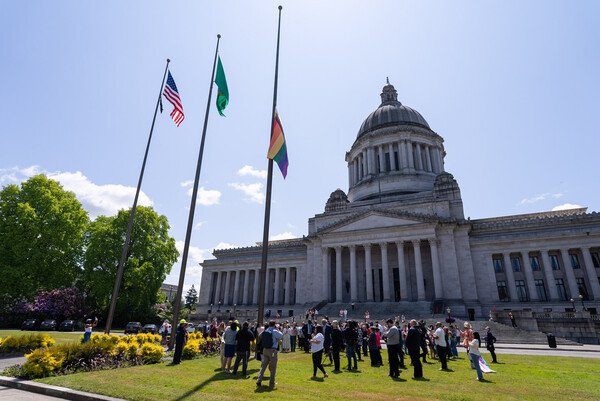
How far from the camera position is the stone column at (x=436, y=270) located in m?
38.9

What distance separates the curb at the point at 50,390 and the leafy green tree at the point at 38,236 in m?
31.7

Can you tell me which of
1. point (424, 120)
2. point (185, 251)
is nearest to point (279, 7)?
point (185, 251)

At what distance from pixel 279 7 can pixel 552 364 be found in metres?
23.3

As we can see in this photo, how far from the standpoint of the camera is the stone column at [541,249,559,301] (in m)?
37.5

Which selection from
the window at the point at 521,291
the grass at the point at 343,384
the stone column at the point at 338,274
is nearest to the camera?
the grass at the point at 343,384

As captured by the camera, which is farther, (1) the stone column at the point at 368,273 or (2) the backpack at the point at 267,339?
(1) the stone column at the point at 368,273

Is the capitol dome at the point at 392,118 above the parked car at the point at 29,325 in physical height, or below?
above

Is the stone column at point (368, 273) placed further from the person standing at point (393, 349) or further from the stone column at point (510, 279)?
the person standing at point (393, 349)

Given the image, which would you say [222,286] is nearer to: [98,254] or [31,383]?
[98,254]

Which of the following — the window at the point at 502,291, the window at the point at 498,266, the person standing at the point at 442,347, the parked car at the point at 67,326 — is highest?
the window at the point at 498,266

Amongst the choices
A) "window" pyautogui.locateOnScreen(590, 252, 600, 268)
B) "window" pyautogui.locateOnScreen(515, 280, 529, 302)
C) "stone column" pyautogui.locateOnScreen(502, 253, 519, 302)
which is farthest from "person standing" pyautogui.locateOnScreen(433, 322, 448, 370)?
"window" pyautogui.locateOnScreen(590, 252, 600, 268)

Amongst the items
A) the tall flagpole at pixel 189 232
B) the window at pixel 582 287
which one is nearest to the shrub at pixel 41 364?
the tall flagpole at pixel 189 232

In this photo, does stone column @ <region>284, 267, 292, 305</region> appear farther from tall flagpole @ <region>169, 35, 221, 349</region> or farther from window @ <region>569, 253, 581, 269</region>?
window @ <region>569, 253, 581, 269</region>

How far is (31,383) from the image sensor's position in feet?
32.4
